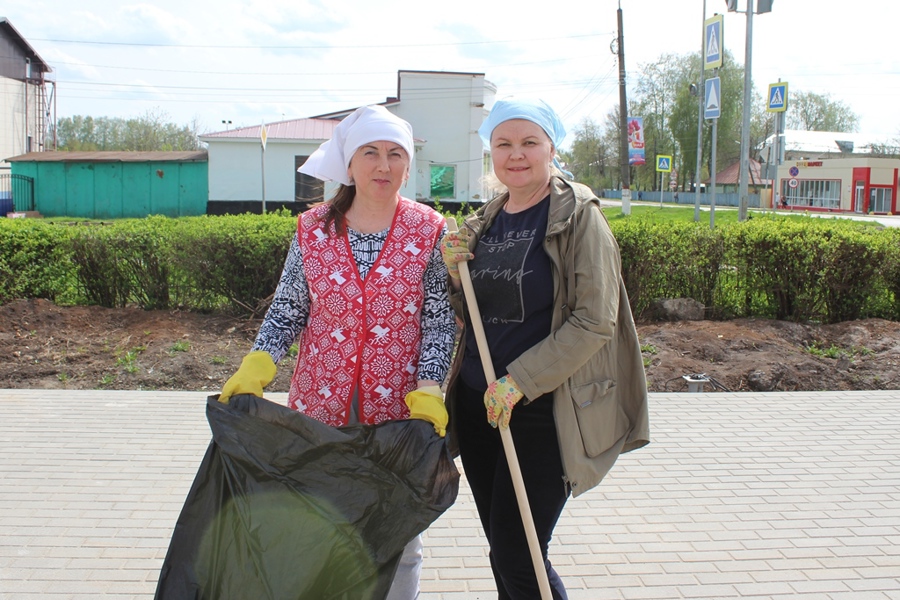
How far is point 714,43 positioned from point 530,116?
17.6 m

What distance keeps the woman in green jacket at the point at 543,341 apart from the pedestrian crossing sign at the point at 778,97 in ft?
69.6

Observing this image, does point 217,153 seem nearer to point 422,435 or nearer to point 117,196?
point 117,196

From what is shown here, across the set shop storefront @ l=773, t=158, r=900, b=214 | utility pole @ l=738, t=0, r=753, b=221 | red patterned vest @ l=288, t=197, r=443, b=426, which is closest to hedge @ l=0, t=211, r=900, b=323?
red patterned vest @ l=288, t=197, r=443, b=426

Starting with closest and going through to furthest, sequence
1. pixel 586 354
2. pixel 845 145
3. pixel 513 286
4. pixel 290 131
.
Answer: pixel 586 354 → pixel 513 286 → pixel 290 131 → pixel 845 145

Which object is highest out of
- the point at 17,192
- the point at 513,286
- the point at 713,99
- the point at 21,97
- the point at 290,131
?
the point at 21,97

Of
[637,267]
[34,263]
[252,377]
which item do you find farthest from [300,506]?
[34,263]

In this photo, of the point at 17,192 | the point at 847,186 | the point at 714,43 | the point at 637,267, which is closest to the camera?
the point at 637,267

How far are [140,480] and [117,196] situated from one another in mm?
29422

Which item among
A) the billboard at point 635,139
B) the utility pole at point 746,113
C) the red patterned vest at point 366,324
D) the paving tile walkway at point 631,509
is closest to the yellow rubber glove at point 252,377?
the red patterned vest at point 366,324

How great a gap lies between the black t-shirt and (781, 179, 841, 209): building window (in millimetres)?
58005

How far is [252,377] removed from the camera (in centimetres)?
257

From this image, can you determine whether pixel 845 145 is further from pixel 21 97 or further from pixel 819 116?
pixel 21 97

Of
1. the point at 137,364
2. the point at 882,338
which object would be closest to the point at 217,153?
the point at 137,364

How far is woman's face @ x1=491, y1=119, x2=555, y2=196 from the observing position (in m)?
2.49
